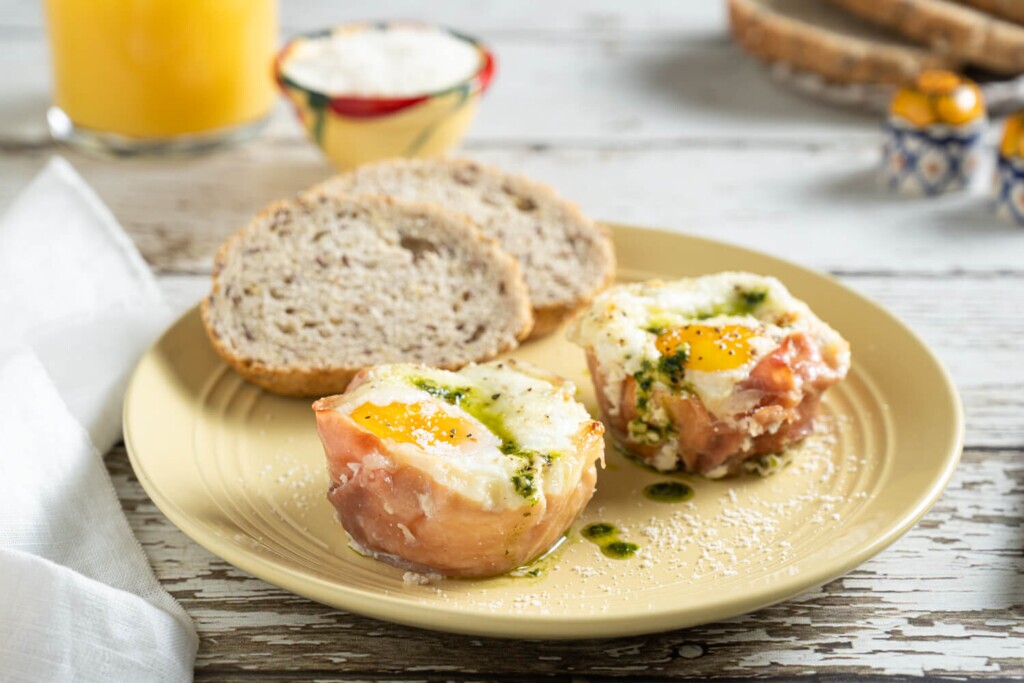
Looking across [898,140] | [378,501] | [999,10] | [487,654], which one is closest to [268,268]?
[378,501]

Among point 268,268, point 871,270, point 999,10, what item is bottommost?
point 871,270

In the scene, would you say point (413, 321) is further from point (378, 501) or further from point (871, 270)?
point (871, 270)

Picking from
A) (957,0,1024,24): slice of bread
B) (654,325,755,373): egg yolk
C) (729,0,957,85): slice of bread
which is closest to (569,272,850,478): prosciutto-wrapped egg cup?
(654,325,755,373): egg yolk

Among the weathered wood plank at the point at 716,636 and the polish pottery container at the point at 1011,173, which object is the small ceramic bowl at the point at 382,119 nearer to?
the polish pottery container at the point at 1011,173

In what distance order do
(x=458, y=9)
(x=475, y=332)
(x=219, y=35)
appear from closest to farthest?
(x=475, y=332) → (x=219, y=35) → (x=458, y=9)

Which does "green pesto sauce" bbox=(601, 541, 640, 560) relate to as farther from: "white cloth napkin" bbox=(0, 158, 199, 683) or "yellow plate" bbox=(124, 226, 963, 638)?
"white cloth napkin" bbox=(0, 158, 199, 683)

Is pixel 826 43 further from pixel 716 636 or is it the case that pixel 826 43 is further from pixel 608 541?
pixel 716 636

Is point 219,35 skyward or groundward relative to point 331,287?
skyward

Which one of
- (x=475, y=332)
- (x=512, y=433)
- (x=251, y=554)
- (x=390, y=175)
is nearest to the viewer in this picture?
(x=251, y=554)
